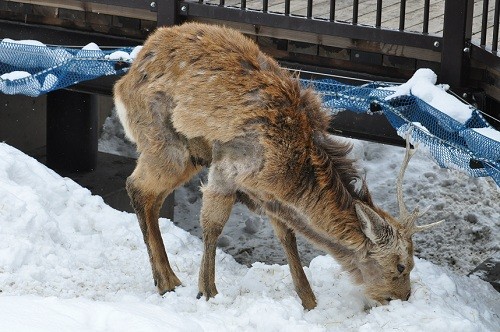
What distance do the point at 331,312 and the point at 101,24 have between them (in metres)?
4.25

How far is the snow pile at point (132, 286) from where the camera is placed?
570 cm

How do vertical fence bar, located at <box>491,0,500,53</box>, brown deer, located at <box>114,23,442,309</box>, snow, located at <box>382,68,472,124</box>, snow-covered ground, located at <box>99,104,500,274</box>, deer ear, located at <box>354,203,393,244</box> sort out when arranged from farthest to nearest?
snow-covered ground, located at <box>99,104,500,274</box> → vertical fence bar, located at <box>491,0,500,53</box> → snow, located at <box>382,68,472,124</box> → brown deer, located at <box>114,23,442,309</box> → deer ear, located at <box>354,203,393,244</box>

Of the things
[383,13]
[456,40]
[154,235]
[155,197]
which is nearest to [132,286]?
[154,235]

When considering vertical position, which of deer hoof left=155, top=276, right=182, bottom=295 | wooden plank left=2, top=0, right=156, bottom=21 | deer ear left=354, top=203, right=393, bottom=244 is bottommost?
deer hoof left=155, top=276, right=182, bottom=295

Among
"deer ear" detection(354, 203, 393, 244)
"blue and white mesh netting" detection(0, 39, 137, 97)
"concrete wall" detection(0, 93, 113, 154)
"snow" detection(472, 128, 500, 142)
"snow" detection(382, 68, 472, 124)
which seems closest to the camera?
"deer ear" detection(354, 203, 393, 244)

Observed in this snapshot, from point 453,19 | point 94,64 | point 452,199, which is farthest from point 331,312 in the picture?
point 452,199

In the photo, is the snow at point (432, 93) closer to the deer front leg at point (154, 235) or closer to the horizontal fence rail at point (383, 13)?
the horizontal fence rail at point (383, 13)

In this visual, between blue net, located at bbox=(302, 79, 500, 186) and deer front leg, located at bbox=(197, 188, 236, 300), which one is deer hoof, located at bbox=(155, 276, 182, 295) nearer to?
deer front leg, located at bbox=(197, 188, 236, 300)

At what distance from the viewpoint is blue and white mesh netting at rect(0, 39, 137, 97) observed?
8648 mm

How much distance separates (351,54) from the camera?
857 centimetres

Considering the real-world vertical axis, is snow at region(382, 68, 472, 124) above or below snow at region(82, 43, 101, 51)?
above

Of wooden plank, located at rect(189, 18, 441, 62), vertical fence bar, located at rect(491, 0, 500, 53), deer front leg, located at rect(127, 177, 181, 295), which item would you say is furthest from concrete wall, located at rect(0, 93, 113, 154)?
vertical fence bar, located at rect(491, 0, 500, 53)

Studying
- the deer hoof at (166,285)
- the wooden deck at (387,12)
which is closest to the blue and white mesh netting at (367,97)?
the wooden deck at (387,12)

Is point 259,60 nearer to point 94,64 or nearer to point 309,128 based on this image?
point 309,128
